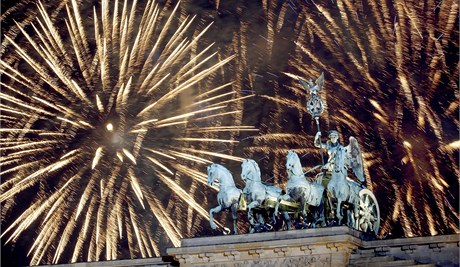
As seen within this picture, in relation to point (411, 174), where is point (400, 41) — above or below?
above

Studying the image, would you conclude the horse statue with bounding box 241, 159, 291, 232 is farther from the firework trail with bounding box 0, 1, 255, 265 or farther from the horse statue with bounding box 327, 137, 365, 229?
the firework trail with bounding box 0, 1, 255, 265

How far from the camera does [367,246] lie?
48531mm

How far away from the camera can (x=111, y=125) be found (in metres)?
57.8

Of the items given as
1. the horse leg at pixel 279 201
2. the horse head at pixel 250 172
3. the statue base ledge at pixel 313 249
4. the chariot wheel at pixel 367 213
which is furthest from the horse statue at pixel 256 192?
the chariot wheel at pixel 367 213

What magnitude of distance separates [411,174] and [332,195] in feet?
25.6

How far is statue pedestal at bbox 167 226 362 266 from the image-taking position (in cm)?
4791

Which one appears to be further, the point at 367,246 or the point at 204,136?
the point at 204,136

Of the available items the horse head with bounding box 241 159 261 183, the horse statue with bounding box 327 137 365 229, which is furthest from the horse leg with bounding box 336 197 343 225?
the horse head with bounding box 241 159 261 183

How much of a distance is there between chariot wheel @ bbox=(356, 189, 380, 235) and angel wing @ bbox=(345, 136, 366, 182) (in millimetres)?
530

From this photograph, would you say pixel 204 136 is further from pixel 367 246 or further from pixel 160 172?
pixel 367 246

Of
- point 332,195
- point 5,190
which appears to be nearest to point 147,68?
point 5,190

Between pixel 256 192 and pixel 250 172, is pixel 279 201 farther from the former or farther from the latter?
pixel 250 172

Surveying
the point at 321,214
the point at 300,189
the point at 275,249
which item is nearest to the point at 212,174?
the point at 300,189

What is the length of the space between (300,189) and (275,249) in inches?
74.3
